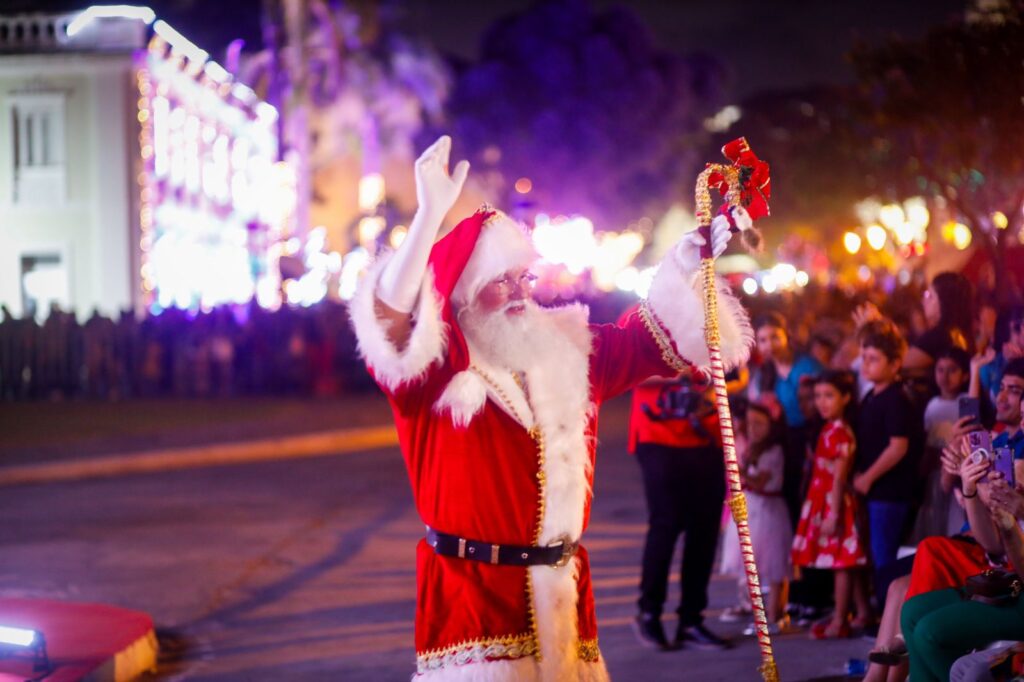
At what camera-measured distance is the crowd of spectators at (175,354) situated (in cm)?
2141

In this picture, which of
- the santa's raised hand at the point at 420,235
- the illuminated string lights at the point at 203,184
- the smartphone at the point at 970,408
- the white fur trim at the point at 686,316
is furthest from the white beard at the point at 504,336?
the illuminated string lights at the point at 203,184

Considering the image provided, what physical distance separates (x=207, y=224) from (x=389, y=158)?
1620 centimetres

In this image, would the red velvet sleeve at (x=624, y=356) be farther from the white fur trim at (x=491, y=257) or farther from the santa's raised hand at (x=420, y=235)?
the santa's raised hand at (x=420, y=235)

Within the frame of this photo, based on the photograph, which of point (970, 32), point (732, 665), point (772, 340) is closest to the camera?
point (732, 665)

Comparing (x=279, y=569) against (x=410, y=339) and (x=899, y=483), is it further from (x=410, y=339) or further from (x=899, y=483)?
(x=410, y=339)

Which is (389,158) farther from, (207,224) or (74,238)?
(74,238)

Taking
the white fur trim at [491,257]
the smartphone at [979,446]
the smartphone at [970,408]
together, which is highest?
the white fur trim at [491,257]

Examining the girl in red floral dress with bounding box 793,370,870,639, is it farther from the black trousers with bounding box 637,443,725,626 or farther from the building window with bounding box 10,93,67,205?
the building window with bounding box 10,93,67,205

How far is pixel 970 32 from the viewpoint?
10.7m

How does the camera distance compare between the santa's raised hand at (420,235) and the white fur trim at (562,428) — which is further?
the white fur trim at (562,428)

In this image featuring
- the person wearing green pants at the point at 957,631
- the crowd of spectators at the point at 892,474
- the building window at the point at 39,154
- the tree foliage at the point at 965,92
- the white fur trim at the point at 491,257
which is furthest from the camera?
the building window at the point at 39,154

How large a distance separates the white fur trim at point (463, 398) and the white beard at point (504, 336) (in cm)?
14

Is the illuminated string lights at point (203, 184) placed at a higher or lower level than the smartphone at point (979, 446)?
higher

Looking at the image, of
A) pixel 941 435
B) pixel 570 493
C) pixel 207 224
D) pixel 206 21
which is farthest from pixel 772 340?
pixel 206 21
